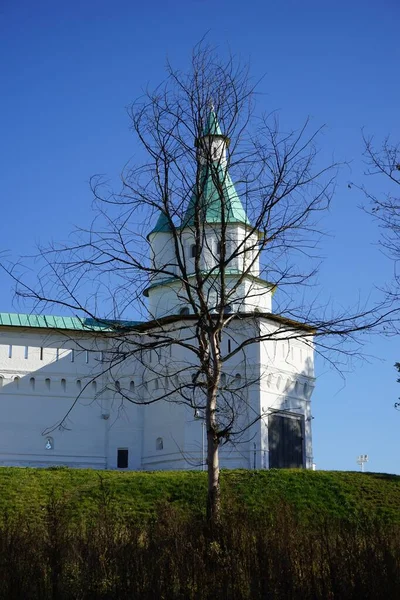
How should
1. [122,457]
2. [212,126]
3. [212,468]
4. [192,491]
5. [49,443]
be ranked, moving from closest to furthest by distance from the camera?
1. [212,468]
2. [212,126]
3. [192,491]
4. [49,443]
5. [122,457]

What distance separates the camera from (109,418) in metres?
36.2

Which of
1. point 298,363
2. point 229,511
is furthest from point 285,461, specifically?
point 229,511

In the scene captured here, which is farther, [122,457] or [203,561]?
[122,457]

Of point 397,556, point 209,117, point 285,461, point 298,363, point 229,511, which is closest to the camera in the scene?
point 397,556

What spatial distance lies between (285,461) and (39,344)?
10.9m

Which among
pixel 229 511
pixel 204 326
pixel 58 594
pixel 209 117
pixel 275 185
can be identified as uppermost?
pixel 209 117

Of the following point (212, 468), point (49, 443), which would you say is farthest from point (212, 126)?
point (49, 443)

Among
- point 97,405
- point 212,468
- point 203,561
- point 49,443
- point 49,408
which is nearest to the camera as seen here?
point 203,561

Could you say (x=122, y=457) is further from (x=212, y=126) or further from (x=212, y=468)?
(x=212, y=468)

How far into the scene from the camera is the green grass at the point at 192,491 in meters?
22.1

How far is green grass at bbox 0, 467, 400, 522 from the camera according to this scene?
2211cm

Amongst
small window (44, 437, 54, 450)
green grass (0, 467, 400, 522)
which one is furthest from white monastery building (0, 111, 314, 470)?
green grass (0, 467, 400, 522)

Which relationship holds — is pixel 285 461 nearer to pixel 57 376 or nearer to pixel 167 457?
pixel 167 457

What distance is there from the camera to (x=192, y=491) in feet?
76.8
